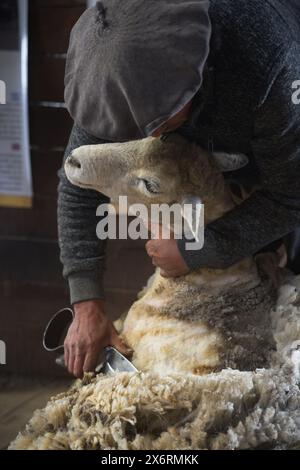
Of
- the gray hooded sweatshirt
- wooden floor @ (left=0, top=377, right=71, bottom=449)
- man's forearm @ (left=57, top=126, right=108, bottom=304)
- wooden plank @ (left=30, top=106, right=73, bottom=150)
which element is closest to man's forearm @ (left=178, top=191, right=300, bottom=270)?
the gray hooded sweatshirt

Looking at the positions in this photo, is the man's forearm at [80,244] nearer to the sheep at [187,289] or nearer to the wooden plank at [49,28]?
the sheep at [187,289]

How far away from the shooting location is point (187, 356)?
67 cm

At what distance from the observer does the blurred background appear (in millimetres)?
838

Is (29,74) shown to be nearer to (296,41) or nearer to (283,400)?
(296,41)

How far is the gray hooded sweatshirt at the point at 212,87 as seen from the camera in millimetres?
546

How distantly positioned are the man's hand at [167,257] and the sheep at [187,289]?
1cm

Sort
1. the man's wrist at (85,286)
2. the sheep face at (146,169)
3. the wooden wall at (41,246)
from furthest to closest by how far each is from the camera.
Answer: the wooden wall at (41,246) → the man's wrist at (85,286) → the sheep face at (146,169)

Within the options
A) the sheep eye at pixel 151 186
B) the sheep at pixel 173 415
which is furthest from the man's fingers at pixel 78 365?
the sheep eye at pixel 151 186

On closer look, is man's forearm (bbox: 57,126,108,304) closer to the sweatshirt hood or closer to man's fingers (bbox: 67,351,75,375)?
man's fingers (bbox: 67,351,75,375)

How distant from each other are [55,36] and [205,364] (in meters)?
0.46

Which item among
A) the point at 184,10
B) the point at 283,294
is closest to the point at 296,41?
Answer: the point at 184,10

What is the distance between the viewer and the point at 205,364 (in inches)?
25.9

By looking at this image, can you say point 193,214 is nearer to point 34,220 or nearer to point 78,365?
point 78,365

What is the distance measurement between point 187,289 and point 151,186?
0.13m
